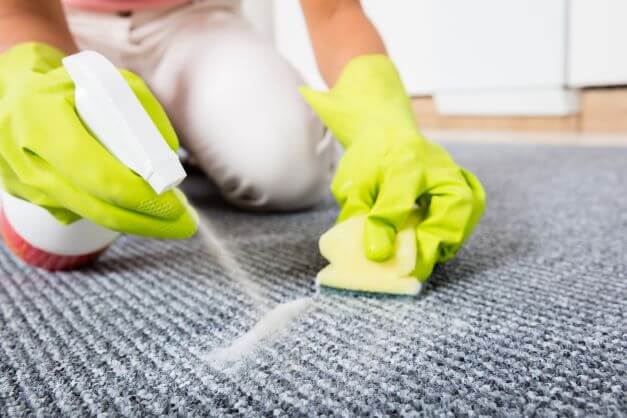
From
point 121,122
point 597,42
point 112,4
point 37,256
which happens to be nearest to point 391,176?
point 121,122

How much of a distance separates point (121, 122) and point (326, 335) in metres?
0.16

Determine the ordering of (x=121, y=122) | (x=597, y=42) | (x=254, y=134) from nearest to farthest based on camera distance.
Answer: (x=121, y=122) < (x=254, y=134) < (x=597, y=42)

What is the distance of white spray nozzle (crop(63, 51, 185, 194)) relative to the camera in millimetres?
317

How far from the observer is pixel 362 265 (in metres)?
0.37

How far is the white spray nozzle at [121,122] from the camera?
317 mm

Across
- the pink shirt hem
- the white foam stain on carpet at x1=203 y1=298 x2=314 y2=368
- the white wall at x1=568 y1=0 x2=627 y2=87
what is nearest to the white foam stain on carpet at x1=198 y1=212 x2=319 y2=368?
the white foam stain on carpet at x1=203 y1=298 x2=314 y2=368

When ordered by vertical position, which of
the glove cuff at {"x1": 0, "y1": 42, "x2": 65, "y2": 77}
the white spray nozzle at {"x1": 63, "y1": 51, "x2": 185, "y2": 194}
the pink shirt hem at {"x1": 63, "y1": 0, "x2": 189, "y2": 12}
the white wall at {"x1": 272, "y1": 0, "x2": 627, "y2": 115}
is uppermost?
the pink shirt hem at {"x1": 63, "y1": 0, "x2": 189, "y2": 12}

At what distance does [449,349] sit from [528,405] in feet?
0.19

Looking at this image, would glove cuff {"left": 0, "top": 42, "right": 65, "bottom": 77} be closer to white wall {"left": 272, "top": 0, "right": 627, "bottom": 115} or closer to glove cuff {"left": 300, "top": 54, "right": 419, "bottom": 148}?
glove cuff {"left": 300, "top": 54, "right": 419, "bottom": 148}

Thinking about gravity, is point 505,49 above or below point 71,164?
below

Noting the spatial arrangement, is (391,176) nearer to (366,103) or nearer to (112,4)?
(366,103)

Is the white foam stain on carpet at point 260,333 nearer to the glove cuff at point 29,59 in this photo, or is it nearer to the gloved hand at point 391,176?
the gloved hand at point 391,176

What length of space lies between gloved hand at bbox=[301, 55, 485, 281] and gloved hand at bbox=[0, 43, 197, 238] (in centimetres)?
12

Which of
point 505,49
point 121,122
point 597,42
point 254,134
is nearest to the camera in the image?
point 121,122
